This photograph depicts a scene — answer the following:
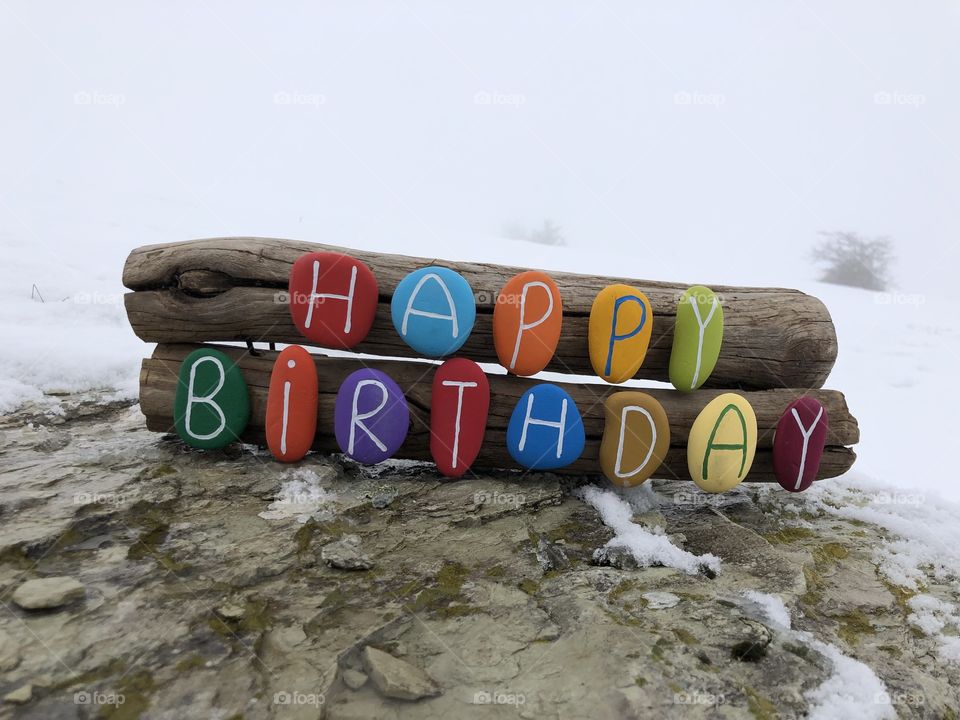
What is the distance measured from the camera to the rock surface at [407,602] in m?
1.38

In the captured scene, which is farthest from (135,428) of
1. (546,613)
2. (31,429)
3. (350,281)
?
(546,613)

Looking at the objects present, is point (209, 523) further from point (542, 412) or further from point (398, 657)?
point (542, 412)

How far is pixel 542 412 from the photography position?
8.14 ft

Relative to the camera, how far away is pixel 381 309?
8.36ft

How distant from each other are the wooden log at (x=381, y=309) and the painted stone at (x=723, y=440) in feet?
0.87

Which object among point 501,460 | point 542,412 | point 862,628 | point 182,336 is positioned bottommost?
point 862,628

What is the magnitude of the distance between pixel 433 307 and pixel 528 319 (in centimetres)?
39

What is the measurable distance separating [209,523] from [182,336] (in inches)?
38.2

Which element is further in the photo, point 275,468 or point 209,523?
point 275,468

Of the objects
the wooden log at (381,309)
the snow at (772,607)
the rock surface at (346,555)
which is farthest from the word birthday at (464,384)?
the snow at (772,607)

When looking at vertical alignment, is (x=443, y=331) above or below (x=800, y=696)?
above

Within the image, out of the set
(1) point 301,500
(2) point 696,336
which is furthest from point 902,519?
(1) point 301,500

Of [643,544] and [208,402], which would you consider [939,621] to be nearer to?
[643,544]

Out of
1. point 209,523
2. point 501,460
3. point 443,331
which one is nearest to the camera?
point 209,523
